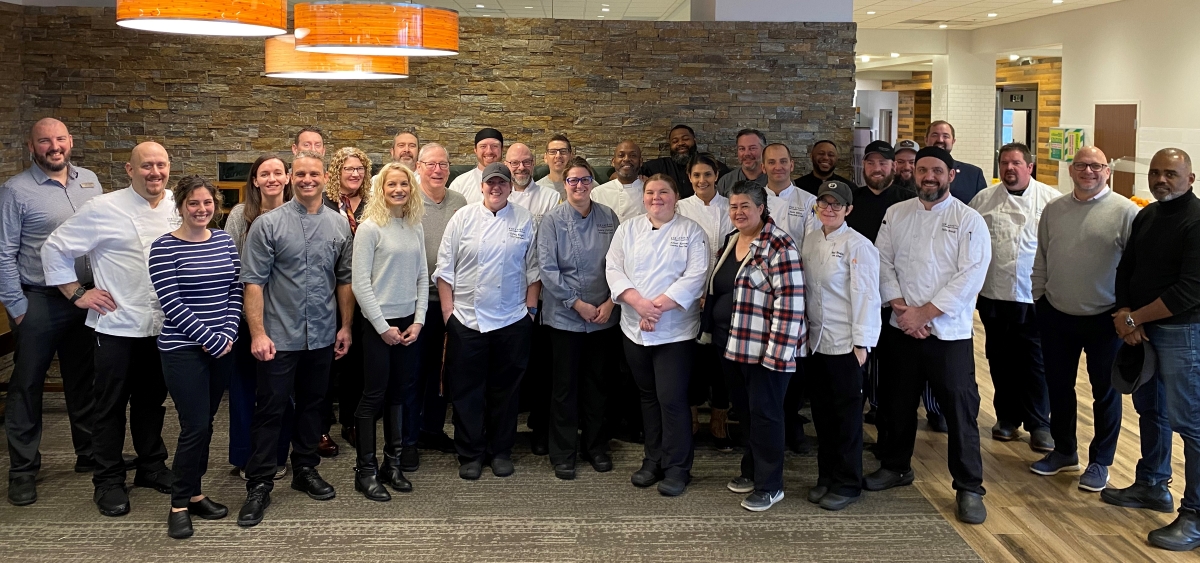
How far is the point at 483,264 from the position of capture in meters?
4.90

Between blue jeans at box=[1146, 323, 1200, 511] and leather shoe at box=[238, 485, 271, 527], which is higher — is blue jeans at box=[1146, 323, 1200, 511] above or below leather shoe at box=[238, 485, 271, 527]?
above

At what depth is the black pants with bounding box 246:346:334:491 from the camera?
445cm

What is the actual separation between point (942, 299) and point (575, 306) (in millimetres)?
1714

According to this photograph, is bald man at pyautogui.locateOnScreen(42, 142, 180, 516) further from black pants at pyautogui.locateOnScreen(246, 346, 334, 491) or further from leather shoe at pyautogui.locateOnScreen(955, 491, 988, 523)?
leather shoe at pyautogui.locateOnScreen(955, 491, 988, 523)

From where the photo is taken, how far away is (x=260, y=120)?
296 inches

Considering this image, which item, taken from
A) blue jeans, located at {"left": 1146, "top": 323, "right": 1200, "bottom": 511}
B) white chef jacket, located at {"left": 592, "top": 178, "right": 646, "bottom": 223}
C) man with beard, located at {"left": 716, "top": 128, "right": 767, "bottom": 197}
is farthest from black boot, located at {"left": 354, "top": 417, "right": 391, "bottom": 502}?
blue jeans, located at {"left": 1146, "top": 323, "right": 1200, "bottom": 511}

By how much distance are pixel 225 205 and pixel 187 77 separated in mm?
972

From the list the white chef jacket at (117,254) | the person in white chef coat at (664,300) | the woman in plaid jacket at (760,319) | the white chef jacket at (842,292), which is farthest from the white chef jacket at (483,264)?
the white chef jacket at (842,292)

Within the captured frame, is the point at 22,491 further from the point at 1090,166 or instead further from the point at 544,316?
the point at 1090,166

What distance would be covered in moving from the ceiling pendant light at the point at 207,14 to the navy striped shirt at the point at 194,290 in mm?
853

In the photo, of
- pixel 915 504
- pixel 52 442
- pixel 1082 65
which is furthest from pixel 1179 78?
pixel 52 442

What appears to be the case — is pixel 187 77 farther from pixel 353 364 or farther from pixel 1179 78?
pixel 1179 78

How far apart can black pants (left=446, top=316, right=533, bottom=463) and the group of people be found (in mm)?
12

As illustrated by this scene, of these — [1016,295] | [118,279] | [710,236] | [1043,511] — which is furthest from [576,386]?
[1016,295]
